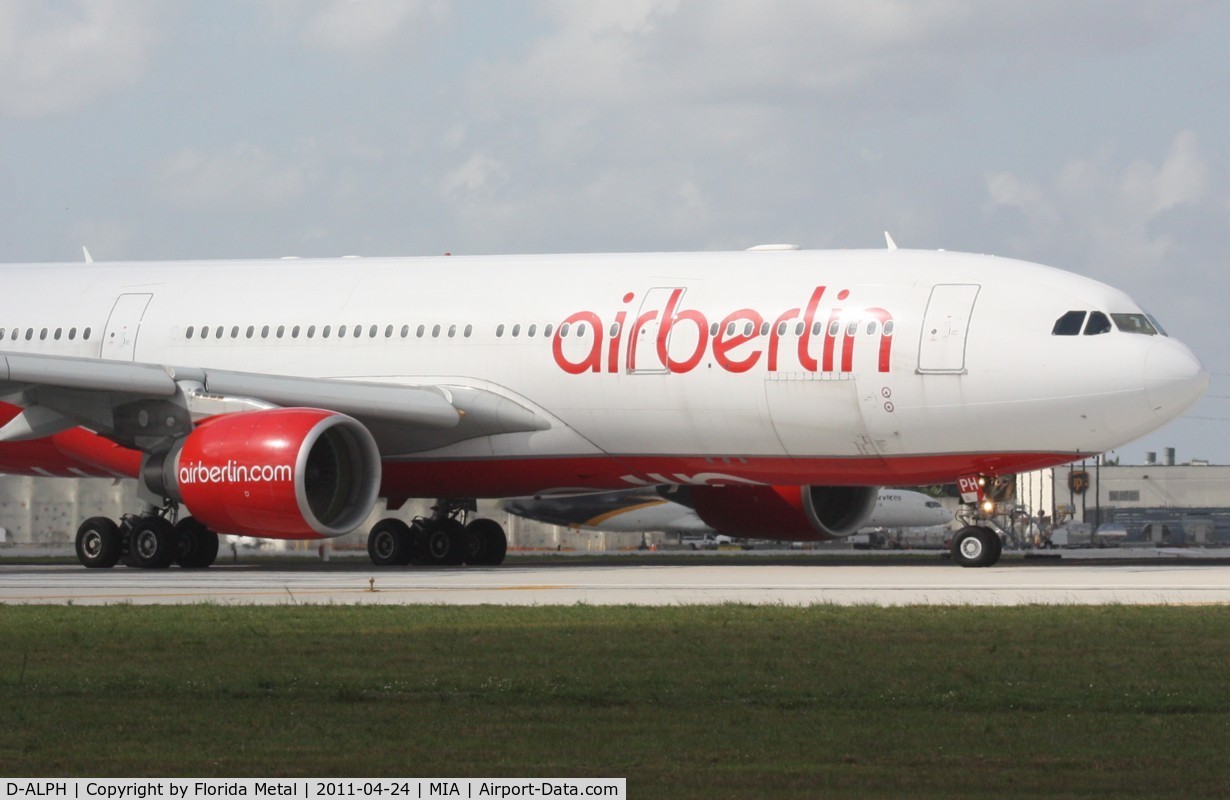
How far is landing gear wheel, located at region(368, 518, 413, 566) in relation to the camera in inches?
1169

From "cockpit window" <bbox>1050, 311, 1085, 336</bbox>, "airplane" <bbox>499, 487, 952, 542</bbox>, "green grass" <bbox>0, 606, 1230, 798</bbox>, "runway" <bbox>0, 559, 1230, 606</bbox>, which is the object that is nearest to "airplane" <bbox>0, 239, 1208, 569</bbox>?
"cockpit window" <bbox>1050, 311, 1085, 336</bbox>

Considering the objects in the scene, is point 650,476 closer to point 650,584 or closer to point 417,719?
point 650,584

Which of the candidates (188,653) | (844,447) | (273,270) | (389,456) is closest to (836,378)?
(844,447)

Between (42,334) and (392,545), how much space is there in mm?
6232

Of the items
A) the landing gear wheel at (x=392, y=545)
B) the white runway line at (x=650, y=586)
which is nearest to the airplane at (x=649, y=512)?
the landing gear wheel at (x=392, y=545)

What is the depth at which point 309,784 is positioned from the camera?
822 cm

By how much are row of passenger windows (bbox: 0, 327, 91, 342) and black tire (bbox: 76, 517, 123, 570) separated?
3.27 meters

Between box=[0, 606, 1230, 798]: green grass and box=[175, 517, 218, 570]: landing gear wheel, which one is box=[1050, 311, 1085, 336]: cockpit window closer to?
box=[0, 606, 1230, 798]: green grass

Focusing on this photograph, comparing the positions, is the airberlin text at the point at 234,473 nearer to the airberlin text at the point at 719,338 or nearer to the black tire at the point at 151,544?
the black tire at the point at 151,544

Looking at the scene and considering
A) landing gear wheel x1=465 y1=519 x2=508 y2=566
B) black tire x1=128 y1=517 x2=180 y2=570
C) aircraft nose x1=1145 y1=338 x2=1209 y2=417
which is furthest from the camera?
landing gear wheel x1=465 y1=519 x2=508 y2=566

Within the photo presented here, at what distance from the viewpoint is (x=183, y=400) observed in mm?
25656

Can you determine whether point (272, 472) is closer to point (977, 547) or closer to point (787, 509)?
point (787, 509)

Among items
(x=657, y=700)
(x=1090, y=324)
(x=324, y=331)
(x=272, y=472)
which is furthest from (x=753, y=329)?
(x=657, y=700)
